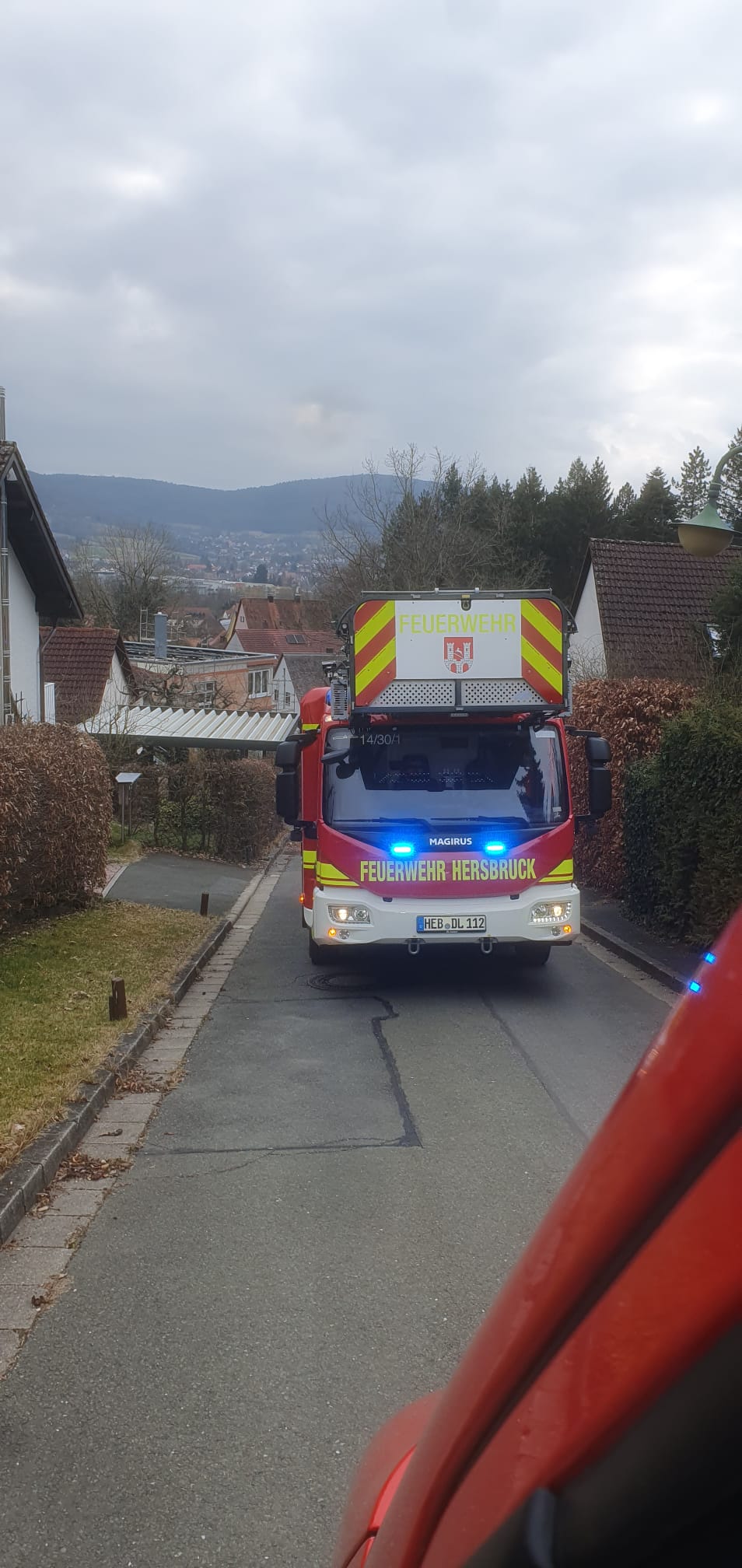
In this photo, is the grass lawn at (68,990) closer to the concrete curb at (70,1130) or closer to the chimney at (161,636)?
the concrete curb at (70,1130)

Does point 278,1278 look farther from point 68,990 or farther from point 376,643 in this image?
point 376,643

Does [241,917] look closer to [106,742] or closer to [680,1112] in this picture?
[106,742]

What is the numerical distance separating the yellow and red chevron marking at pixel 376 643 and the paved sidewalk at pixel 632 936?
359 cm

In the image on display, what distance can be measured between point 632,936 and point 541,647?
478 cm

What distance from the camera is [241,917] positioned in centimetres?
1770

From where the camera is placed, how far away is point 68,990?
1041 centimetres

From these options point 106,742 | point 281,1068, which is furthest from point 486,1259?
point 106,742

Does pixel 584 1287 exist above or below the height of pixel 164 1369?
above

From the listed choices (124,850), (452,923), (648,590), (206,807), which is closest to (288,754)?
(452,923)

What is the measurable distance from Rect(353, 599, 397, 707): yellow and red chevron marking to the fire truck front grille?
0.63 m

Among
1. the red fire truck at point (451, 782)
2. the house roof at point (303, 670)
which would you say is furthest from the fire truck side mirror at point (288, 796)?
the house roof at point (303, 670)

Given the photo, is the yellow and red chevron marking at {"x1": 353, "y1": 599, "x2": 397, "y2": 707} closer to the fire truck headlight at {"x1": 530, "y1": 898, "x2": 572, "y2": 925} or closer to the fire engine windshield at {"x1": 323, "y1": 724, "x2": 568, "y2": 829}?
the fire engine windshield at {"x1": 323, "y1": 724, "x2": 568, "y2": 829}

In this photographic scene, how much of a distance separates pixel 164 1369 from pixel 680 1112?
3903 mm

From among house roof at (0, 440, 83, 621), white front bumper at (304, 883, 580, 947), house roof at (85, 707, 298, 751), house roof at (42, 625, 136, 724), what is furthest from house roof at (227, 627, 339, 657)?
white front bumper at (304, 883, 580, 947)
